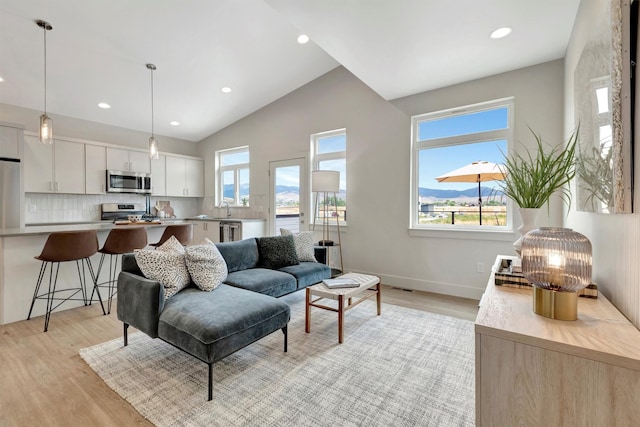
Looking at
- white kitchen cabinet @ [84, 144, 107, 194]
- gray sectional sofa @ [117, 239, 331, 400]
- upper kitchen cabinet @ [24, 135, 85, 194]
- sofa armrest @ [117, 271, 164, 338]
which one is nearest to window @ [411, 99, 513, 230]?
gray sectional sofa @ [117, 239, 331, 400]

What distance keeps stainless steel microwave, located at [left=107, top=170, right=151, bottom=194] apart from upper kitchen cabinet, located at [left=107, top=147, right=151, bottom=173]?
95 millimetres

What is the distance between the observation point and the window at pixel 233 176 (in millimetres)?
5992

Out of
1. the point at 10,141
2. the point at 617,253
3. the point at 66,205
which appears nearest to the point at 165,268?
the point at 617,253

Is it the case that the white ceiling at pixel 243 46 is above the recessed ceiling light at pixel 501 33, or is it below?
above

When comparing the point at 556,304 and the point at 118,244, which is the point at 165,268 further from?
the point at 556,304

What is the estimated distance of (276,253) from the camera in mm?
3432

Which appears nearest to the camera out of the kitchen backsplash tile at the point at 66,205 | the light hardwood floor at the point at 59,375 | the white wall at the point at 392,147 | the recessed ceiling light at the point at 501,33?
the light hardwood floor at the point at 59,375

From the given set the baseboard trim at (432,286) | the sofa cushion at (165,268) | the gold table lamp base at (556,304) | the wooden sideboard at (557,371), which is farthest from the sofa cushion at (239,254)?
the gold table lamp base at (556,304)

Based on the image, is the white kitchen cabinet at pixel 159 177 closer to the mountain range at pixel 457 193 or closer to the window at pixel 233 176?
the window at pixel 233 176

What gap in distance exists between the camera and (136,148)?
5484 mm

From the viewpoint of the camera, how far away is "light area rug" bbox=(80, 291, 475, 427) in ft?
5.27

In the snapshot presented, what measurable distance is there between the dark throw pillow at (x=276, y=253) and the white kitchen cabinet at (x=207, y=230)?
2290 millimetres

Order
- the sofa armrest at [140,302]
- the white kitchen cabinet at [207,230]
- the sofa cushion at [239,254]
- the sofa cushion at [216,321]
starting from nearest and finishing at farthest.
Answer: the sofa cushion at [216,321] → the sofa armrest at [140,302] → the sofa cushion at [239,254] → the white kitchen cabinet at [207,230]

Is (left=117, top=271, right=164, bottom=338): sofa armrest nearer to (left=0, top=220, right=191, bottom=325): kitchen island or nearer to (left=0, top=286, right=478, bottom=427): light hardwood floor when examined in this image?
(left=0, top=286, right=478, bottom=427): light hardwood floor
